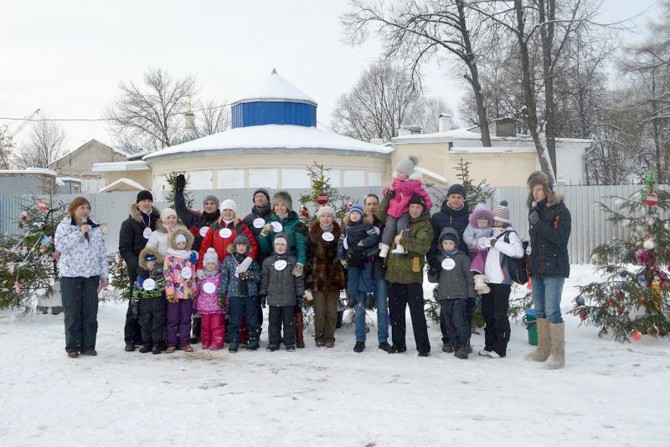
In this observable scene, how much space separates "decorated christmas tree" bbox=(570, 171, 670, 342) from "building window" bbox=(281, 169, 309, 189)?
17.8 m

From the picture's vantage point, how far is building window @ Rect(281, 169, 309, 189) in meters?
24.8

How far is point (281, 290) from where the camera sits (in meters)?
7.04

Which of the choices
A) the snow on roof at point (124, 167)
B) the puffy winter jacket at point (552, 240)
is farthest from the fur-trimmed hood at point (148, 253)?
the snow on roof at point (124, 167)

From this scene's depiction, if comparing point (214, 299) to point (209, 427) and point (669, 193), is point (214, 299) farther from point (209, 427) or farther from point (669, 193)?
point (669, 193)

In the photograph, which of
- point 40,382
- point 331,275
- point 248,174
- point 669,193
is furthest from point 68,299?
point 248,174

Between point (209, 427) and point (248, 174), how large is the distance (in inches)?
833

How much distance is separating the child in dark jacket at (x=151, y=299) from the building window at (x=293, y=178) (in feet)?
59.0

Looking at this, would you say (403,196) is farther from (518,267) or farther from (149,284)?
(149,284)

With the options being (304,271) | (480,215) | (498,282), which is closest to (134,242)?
(304,271)

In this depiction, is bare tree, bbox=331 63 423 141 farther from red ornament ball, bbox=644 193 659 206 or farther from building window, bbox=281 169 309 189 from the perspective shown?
red ornament ball, bbox=644 193 659 206

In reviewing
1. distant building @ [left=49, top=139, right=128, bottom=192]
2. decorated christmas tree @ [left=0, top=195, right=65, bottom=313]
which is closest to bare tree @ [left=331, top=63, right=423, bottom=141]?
distant building @ [left=49, top=139, right=128, bottom=192]

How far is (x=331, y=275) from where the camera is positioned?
283 inches

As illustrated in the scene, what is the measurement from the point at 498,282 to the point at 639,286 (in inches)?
84.4

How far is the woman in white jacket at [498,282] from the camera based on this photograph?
6.66 meters
